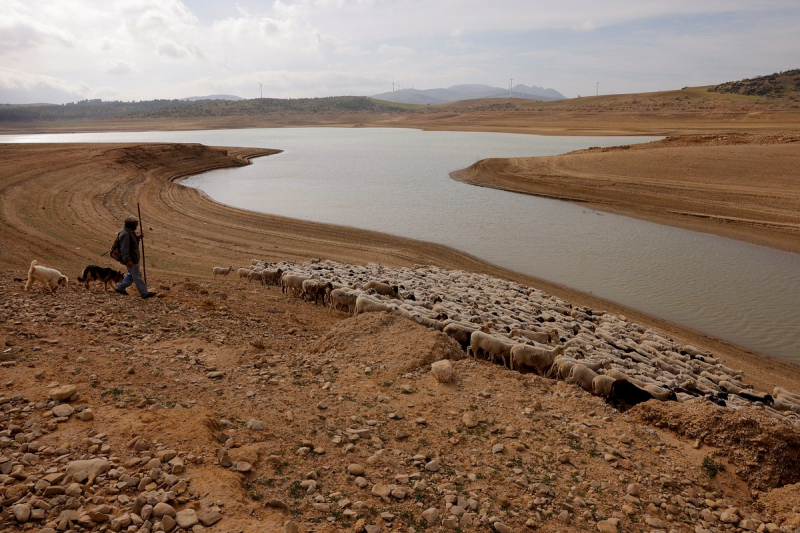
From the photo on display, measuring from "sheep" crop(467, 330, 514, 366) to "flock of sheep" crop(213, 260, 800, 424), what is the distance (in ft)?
0.05

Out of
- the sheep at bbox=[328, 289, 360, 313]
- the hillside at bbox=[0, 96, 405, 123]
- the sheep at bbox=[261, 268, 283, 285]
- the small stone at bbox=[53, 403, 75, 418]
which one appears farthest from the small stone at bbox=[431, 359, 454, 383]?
the hillside at bbox=[0, 96, 405, 123]

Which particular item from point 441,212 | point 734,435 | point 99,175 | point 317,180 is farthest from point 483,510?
point 317,180

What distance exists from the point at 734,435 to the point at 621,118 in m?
71.6

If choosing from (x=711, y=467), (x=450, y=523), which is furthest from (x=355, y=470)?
(x=711, y=467)

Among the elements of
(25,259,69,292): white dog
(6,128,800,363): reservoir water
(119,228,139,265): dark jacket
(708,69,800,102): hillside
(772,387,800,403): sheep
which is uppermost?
(708,69,800,102): hillside

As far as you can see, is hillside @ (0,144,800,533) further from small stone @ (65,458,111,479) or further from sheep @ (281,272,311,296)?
sheep @ (281,272,311,296)

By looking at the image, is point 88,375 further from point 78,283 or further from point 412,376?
point 78,283

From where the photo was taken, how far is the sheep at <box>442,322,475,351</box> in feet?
30.2

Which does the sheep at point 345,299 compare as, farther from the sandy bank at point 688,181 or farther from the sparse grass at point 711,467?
the sandy bank at point 688,181

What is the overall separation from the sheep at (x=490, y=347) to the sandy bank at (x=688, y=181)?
15779mm

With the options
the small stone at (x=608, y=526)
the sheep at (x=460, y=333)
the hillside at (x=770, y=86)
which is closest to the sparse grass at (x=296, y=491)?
the small stone at (x=608, y=526)

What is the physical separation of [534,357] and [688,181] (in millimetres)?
23527

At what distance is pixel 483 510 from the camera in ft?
15.1

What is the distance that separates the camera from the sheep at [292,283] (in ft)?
40.1
